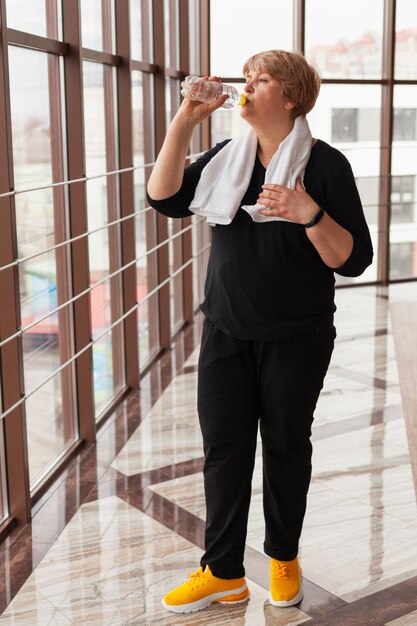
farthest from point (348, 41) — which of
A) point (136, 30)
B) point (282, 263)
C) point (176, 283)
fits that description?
point (282, 263)

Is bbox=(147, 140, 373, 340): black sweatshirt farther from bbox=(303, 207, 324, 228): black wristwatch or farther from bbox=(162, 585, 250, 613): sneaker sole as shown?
bbox=(162, 585, 250, 613): sneaker sole

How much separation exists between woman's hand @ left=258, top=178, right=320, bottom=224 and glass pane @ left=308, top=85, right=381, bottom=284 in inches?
159

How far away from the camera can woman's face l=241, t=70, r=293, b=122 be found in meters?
1.48

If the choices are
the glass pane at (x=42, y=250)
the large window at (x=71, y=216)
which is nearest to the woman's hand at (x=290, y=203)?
the large window at (x=71, y=216)

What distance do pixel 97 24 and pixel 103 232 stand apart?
0.74 meters

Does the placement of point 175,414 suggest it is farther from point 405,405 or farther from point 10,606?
point 10,606

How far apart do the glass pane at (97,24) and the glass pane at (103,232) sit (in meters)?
0.08

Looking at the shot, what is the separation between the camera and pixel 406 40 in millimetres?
5496

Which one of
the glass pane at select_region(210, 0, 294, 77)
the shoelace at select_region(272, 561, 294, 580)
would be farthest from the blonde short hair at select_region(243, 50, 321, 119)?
the glass pane at select_region(210, 0, 294, 77)

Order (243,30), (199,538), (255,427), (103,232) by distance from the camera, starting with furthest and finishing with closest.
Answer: (243,30) → (103,232) → (199,538) → (255,427)

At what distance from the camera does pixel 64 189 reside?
2.58 m

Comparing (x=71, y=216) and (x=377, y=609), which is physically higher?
(x=71, y=216)

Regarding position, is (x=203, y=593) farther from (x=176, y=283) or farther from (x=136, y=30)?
(x=176, y=283)

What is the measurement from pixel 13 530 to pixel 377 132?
415cm
